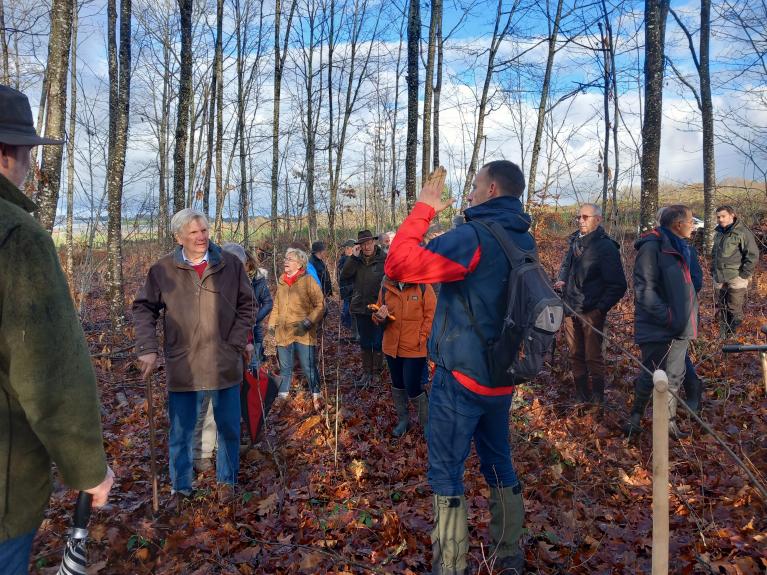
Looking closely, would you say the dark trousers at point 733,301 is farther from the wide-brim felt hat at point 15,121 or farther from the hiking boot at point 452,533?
the wide-brim felt hat at point 15,121

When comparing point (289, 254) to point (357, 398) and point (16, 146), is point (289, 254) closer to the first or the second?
point (357, 398)

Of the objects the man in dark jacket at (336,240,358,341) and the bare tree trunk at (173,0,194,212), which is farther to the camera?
the bare tree trunk at (173,0,194,212)

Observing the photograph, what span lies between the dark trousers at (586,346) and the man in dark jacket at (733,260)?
12.5 feet

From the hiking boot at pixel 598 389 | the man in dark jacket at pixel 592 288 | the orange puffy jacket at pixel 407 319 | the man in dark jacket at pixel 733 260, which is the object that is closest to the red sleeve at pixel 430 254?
the orange puffy jacket at pixel 407 319

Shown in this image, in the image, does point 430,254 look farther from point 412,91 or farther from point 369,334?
point 412,91

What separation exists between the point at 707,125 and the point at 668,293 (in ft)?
36.1

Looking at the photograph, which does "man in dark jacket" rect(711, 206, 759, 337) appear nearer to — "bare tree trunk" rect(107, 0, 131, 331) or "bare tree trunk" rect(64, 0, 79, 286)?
"bare tree trunk" rect(107, 0, 131, 331)

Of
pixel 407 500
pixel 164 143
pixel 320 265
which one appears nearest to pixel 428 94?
pixel 320 265

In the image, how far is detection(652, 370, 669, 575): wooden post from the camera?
1612 mm

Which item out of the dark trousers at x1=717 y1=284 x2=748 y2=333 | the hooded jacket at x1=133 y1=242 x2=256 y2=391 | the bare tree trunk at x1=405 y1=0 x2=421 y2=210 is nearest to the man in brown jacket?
the hooded jacket at x1=133 y1=242 x2=256 y2=391

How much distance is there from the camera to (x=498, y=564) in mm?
3193

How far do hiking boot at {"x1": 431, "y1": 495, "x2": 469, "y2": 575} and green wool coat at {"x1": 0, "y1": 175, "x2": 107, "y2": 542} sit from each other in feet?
6.03

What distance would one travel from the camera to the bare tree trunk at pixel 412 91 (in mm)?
10758

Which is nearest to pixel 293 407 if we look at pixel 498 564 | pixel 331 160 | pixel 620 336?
pixel 498 564
